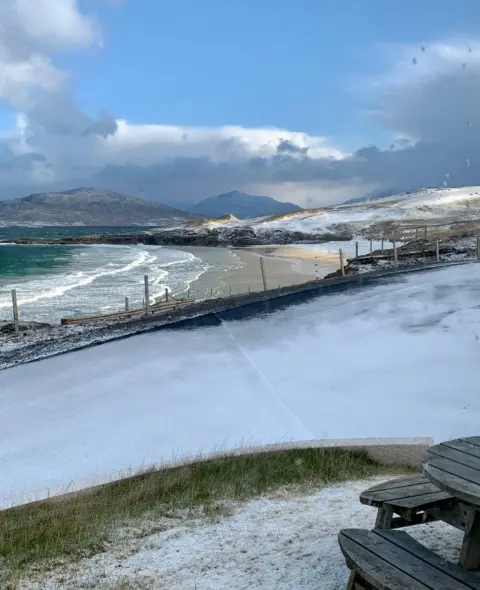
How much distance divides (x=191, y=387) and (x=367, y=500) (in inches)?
224

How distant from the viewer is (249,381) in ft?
32.3

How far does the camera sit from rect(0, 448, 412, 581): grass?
487 centimetres

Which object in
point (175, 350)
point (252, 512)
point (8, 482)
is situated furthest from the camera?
point (175, 350)

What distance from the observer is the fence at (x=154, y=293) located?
22500mm

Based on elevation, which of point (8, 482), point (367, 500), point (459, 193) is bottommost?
point (8, 482)

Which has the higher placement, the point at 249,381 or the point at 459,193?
the point at 459,193

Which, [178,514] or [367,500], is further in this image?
[178,514]

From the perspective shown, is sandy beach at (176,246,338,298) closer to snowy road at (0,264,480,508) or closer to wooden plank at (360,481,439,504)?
snowy road at (0,264,480,508)

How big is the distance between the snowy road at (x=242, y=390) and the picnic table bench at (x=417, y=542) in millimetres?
3203

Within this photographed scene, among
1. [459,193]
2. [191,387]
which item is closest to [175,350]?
[191,387]

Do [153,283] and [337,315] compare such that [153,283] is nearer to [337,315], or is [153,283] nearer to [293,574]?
[337,315]

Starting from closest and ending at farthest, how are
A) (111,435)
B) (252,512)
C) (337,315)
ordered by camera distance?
(252,512)
(111,435)
(337,315)

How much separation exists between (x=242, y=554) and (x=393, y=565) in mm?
1421

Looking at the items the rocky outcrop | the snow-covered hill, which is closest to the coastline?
the rocky outcrop
